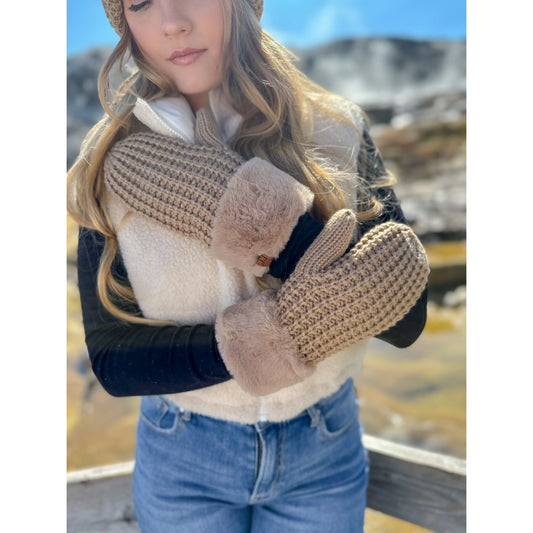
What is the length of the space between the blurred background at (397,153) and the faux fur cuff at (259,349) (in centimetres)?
35

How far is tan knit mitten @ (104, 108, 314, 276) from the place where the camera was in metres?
0.56

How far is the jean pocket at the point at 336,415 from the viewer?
707 mm

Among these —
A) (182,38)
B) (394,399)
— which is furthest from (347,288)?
(394,399)

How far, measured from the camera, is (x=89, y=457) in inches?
39.9

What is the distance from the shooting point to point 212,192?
0.58 metres

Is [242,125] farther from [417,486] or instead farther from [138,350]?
[417,486]

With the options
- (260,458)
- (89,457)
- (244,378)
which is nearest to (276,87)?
(244,378)

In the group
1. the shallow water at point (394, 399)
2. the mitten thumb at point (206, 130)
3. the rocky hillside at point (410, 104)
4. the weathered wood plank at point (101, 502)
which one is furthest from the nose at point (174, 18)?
the weathered wood plank at point (101, 502)

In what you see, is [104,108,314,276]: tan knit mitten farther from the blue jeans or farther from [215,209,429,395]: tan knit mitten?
the blue jeans

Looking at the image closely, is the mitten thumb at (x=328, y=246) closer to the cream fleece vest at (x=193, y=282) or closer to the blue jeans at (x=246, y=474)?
the cream fleece vest at (x=193, y=282)

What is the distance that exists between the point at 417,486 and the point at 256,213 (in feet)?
1.86

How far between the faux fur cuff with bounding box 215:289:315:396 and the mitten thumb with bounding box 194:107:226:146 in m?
0.21
